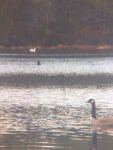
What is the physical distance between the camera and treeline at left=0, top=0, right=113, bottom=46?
65375 mm

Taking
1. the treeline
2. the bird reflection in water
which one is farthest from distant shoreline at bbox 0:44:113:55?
the bird reflection in water

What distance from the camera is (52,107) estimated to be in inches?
811

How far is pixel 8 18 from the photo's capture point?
68.1m

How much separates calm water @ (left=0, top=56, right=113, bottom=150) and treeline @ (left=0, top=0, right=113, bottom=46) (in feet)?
83.5

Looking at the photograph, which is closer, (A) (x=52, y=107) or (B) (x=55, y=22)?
(A) (x=52, y=107)

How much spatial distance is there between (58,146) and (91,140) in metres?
0.64

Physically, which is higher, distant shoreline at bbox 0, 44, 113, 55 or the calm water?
distant shoreline at bbox 0, 44, 113, 55

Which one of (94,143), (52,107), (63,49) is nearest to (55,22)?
(63,49)

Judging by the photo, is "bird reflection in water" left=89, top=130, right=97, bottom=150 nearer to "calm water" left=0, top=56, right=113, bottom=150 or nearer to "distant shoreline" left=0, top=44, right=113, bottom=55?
"calm water" left=0, top=56, right=113, bottom=150

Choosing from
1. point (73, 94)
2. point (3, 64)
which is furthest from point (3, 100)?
point (3, 64)

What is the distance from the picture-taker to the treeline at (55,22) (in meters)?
65.4

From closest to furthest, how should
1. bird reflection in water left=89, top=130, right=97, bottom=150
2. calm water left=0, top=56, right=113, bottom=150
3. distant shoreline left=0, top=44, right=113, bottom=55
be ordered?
bird reflection in water left=89, top=130, right=97, bottom=150, calm water left=0, top=56, right=113, bottom=150, distant shoreline left=0, top=44, right=113, bottom=55

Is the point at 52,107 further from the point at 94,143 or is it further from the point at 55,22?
the point at 55,22

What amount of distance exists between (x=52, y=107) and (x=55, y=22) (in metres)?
47.0
